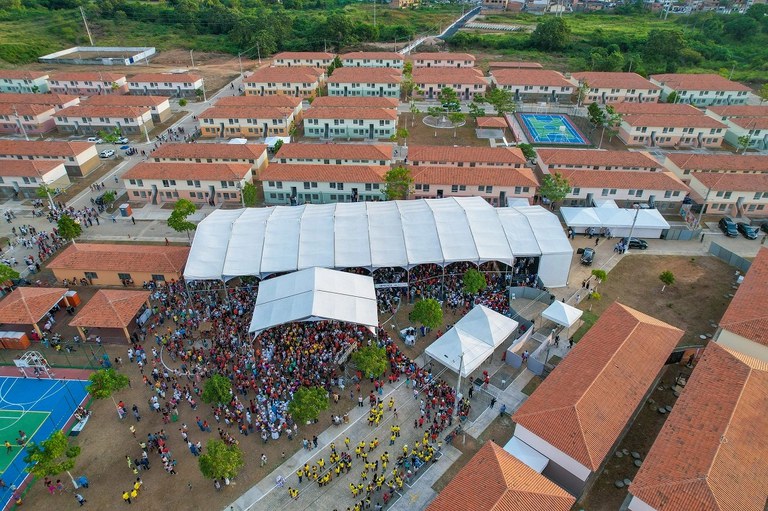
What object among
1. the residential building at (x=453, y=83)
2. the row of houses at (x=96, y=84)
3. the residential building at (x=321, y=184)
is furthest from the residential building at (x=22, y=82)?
the residential building at (x=453, y=83)

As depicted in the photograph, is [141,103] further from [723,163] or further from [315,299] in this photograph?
[723,163]

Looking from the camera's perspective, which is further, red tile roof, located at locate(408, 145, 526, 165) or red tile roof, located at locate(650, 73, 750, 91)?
red tile roof, located at locate(650, 73, 750, 91)

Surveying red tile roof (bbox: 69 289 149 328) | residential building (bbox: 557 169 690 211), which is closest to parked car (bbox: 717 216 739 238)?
residential building (bbox: 557 169 690 211)

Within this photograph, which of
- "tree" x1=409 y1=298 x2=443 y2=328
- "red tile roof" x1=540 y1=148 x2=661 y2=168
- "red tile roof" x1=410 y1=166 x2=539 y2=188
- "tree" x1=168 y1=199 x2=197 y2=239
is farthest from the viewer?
"red tile roof" x1=540 y1=148 x2=661 y2=168

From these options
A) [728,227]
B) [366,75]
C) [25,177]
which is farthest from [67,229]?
[728,227]

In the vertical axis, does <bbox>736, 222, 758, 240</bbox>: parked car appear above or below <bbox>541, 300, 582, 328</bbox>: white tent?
below

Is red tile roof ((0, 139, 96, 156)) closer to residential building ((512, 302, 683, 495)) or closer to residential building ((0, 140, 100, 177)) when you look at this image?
residential building ((0, 140, 100, 177))

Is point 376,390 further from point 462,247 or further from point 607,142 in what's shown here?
point 607,142
